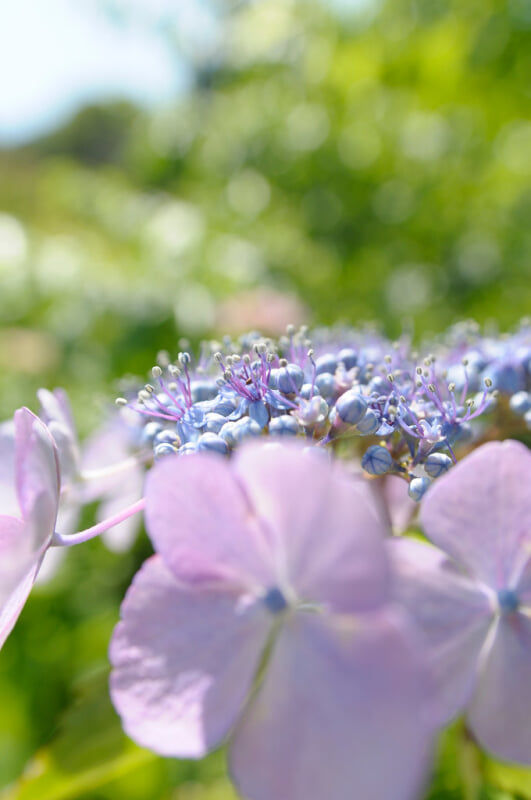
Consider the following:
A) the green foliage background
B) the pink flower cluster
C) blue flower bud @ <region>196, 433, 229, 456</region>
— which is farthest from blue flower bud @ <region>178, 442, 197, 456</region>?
the green foliage background

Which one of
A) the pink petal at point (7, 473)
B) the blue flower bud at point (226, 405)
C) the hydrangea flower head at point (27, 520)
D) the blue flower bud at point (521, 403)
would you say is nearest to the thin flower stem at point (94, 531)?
the hydrangea flower head at point (27, 520)

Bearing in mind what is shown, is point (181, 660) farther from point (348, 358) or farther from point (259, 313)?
point (259, 313)

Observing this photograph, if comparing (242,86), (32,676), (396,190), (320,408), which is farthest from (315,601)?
(242,86)

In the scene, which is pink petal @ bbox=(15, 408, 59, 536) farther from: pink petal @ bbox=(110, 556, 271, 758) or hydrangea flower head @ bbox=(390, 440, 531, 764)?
hydrangea flower head @ bbox=(390, 440, 531, 764)

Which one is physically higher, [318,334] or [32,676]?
[318,334]

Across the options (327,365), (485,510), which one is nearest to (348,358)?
(327,365)

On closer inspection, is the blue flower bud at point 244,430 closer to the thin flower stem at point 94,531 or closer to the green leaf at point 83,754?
the thin flower stem at point 94,531

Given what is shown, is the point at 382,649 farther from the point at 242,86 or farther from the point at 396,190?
the point at 242,86
